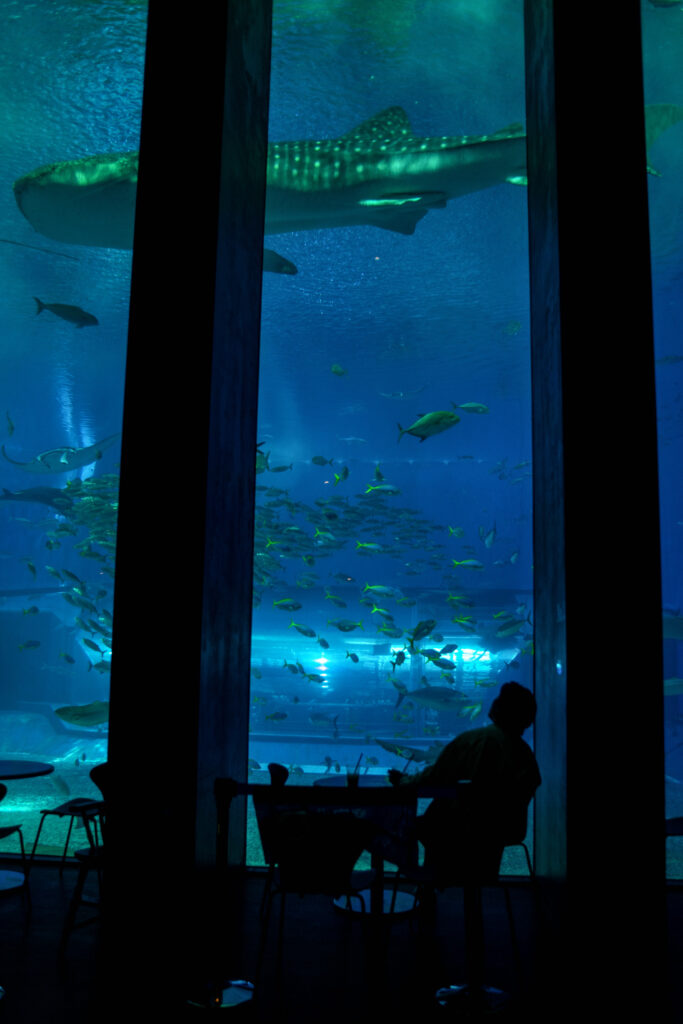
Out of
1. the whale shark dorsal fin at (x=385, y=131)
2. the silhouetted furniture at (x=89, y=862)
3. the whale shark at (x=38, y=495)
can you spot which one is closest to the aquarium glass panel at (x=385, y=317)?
the whale shark dorsal fin at (x=385, y=131)

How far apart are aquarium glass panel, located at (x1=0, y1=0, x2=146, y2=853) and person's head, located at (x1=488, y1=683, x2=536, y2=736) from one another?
10.7 feet

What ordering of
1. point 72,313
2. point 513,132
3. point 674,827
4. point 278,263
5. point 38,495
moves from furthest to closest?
point 38,495 < point 72,313 < point 278,263 < point 513,132 < point 674,827

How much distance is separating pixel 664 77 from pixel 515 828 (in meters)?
6.36

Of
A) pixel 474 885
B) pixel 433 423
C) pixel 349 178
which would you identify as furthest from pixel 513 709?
pixel 433 423

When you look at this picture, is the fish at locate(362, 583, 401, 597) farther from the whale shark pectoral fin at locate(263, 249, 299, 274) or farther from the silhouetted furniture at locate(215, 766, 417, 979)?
the silhouetted furniture at locate(215, 766, 417, 979)

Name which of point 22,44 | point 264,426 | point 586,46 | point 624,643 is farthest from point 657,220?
point 264,426

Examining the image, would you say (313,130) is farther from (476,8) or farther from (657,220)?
(657,220)

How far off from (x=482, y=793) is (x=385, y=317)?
39.7ft

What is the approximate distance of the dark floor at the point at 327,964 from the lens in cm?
253

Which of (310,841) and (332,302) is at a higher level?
(332,302)

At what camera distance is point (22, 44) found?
5895mm

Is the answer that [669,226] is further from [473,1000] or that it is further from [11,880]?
[11,880]

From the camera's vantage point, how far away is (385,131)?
17.3 feet

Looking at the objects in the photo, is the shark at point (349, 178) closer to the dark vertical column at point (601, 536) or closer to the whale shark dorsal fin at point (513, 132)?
the whale shark dorsal fin at point (513, 132)
